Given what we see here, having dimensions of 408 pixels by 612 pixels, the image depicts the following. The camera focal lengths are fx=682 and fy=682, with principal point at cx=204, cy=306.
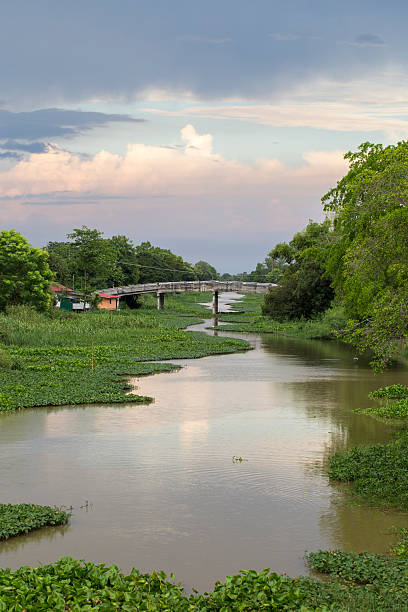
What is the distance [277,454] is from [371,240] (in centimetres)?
692

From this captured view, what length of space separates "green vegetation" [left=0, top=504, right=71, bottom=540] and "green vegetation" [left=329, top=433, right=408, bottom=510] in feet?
22.4

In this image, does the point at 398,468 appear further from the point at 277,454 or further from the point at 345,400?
the point at 345,400

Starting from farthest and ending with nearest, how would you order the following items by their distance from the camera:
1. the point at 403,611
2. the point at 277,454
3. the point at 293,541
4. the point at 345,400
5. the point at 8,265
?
the point at 8,265
the point at 345,400
the point at 277,454
the point at 293,541
the point at 403,611

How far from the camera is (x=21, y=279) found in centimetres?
6719

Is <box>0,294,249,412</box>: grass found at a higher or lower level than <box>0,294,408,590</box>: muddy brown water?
higher

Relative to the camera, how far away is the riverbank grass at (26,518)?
13.2 meters

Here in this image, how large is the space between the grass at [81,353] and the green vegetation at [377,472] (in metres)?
11.9

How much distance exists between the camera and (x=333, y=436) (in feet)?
74.0

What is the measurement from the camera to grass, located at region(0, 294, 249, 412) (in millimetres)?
28391

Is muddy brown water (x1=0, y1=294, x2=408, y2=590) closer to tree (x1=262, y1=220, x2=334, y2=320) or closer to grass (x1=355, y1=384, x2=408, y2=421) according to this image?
grass (x1=355, y1=384, x2=408, y2=421)

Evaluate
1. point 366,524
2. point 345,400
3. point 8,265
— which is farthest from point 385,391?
point 8,265

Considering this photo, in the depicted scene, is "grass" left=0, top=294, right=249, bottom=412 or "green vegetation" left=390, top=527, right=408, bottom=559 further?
"grass" left=0, top=294, right=249, bottom=412

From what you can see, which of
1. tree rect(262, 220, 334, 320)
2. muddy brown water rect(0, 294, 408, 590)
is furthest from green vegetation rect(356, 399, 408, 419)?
tree rect(262, 220, 334, 320)

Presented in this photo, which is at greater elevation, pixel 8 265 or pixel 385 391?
pixel 8 265
